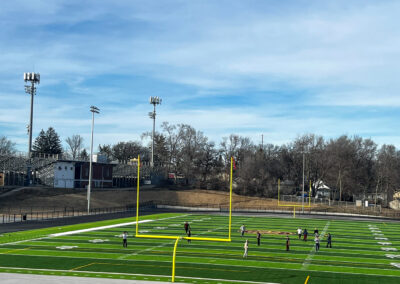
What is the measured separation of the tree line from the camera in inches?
3410

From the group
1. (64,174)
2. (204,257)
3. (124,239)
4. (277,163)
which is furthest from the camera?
(277,163)

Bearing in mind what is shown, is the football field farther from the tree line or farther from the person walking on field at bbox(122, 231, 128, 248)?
the tree line

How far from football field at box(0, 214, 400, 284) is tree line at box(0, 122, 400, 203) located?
50.0m

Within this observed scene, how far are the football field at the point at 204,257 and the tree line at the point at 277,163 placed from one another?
164 ft

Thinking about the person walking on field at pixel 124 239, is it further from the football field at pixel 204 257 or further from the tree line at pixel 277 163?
the tree line at pixel 277 163

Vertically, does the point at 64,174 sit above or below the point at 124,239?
above

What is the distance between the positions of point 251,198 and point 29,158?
135ft

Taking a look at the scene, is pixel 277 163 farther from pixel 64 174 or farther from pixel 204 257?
pixel 204 257

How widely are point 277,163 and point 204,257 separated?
73.6 metres

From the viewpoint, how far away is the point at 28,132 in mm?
74875

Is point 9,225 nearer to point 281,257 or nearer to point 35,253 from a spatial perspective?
point 35,253

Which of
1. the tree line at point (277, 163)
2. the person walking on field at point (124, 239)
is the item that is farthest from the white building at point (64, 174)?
the person walking on field at point (124, 239)

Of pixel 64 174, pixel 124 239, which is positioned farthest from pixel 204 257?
pixel 64 174

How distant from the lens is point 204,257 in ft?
85.9
